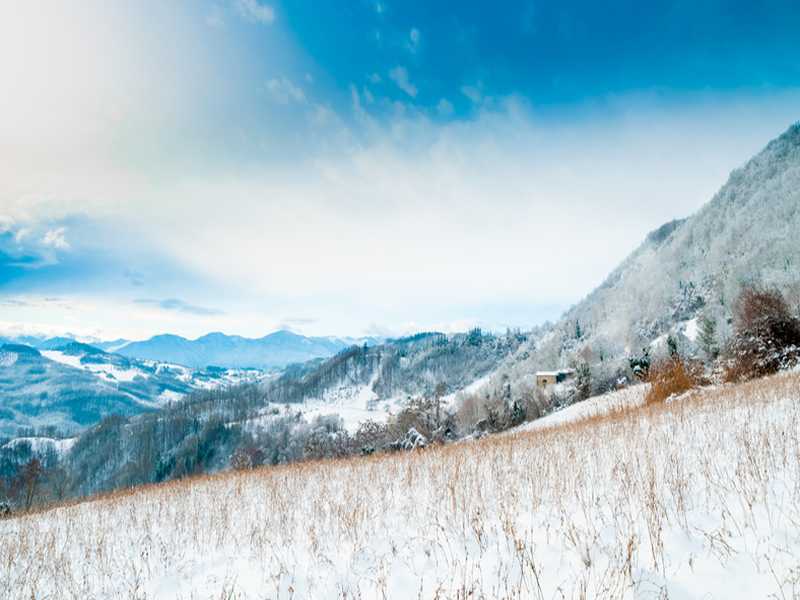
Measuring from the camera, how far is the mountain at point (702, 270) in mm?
103688

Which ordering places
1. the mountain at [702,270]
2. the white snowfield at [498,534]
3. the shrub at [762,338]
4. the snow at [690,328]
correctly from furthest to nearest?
the snow at [690,328] < the mountain at [702,270] < the shrub at [762,338] < the white snowfield at [498,534]

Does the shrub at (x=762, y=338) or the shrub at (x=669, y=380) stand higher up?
the shrub at (x=762, y=338)

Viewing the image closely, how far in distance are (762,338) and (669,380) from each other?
8180 millimetres

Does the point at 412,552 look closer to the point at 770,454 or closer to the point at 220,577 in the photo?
the point at 220,577

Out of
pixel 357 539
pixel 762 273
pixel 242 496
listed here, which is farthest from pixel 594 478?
pixel 762 273

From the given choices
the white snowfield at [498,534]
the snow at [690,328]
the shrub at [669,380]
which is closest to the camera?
the white snowfield at [498,534]

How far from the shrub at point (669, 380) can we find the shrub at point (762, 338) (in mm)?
3650

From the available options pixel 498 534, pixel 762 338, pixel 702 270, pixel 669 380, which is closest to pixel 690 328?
pixel 702 270

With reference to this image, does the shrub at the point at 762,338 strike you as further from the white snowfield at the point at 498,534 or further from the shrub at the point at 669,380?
the white snowfield at the point at 498,534

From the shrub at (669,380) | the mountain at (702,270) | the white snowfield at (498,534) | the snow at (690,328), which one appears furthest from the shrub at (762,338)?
the snow at (690,328)

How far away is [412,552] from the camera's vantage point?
13.5ft

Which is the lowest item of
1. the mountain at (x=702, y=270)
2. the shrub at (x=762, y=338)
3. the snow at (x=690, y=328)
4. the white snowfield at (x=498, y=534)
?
the white snowfield at (x=498, y=534)

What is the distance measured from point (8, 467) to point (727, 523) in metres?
275

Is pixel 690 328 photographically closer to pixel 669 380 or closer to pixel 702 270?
pixel 702 270
